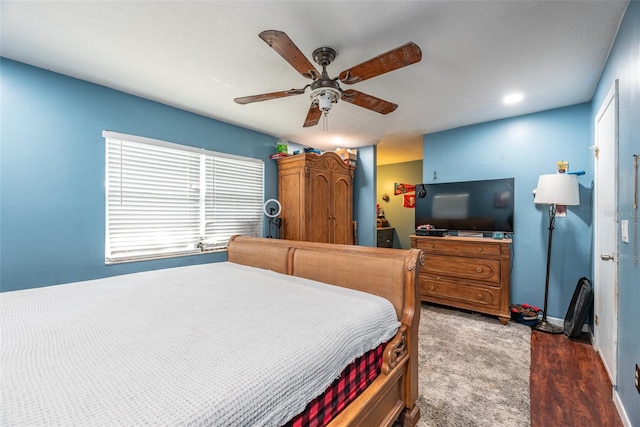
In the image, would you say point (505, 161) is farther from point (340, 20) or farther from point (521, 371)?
point (340, 20)

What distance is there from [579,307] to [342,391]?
2.79 meters

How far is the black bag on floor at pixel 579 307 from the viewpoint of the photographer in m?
2.47

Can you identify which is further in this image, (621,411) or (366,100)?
(366,100)

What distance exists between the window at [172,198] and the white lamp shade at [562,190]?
3396 mm

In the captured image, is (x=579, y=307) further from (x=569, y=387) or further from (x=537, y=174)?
(x=537, y=174)

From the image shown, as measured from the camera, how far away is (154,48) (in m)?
1.92

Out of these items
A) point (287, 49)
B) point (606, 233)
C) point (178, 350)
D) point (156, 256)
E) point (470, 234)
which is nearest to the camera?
point (178, 350)

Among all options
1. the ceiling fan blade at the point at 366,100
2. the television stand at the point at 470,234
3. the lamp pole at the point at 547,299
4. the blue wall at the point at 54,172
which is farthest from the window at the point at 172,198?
the lamp pole at the point at 547,299

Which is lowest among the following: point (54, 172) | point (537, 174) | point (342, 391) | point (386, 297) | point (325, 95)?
point (342, 391)

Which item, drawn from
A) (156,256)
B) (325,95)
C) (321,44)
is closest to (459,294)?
(325,95)

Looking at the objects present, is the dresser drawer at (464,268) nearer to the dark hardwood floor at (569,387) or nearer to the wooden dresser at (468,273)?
the wooden dresser at (468,273)

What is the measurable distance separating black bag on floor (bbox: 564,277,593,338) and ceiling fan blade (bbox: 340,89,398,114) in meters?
2.52

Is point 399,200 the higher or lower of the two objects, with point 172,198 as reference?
higher

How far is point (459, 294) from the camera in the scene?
318cm
